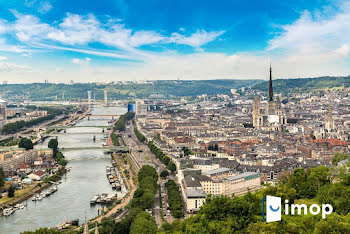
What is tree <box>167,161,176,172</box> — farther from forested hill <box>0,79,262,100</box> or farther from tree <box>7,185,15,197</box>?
forested hill <box>0,79,262,100</box>

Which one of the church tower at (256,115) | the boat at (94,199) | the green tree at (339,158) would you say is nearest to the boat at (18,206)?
the boat at (94,199)

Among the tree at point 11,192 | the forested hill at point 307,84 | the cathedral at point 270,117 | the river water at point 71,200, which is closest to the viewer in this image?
the river water at point 71,200

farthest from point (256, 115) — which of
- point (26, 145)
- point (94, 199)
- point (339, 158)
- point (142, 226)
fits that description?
point (142, 226)

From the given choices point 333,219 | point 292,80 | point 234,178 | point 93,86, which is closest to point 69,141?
point 234,178

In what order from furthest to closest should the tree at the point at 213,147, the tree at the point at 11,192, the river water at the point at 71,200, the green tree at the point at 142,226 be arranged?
the tree at the point at 213,147 → the tree at the point at 11,192 → the river water at the point at 71,200 → the green tree at the point at 142,226

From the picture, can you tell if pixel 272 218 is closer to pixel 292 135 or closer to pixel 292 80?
pixel 292 135

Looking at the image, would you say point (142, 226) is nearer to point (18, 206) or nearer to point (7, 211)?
point (7, 211)

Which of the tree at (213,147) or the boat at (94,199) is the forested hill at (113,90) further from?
the boat at (94,199)

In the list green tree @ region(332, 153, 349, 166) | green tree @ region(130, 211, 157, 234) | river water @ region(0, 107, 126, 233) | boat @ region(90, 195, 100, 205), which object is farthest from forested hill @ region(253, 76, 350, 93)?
green tree @ region(130, 211, 157, 234)
